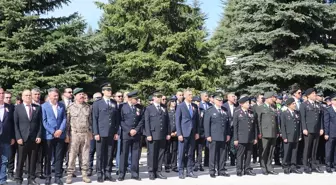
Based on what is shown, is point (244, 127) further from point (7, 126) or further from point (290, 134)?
point (7, 126)

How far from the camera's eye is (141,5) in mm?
18516

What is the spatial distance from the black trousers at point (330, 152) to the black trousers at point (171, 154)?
3762 mm

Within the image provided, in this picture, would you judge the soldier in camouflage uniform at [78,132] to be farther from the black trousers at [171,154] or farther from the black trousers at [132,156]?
the black trousers at [171,154]

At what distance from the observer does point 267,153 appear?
10.2 meters

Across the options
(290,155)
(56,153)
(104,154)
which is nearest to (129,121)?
(104,154)

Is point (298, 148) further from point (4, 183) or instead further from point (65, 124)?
point (4, 183)

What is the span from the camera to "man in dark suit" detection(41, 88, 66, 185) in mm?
8516

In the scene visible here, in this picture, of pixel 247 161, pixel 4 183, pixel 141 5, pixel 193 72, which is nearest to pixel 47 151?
pixel 4 183

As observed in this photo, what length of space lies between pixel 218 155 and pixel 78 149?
125 inches

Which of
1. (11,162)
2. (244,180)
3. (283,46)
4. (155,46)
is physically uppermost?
(283,46)

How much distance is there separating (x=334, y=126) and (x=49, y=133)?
6.81 metres

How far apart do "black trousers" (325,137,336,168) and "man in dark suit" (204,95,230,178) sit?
272 cm

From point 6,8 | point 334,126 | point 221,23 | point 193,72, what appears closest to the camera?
point 334,126

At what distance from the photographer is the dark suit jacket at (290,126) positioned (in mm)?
10359
